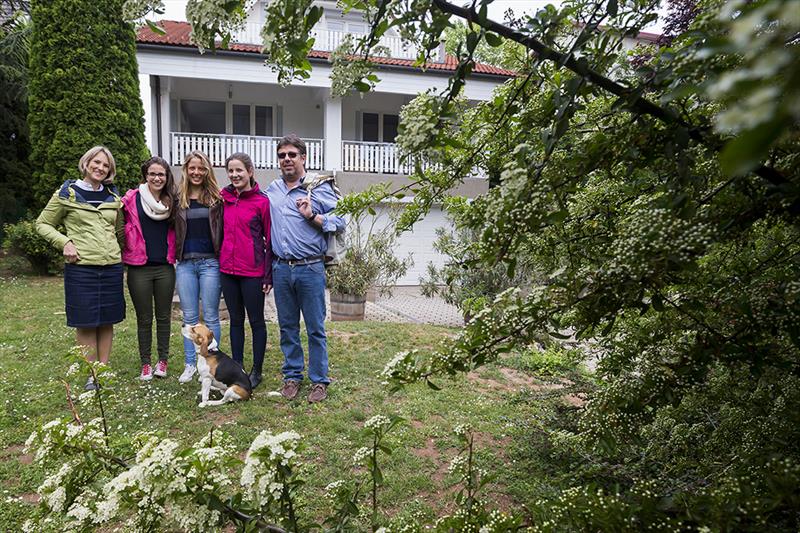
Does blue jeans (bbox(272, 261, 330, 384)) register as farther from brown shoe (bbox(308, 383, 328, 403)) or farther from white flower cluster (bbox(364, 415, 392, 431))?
white flower cluster (bbox(364, 415, 392, 431))

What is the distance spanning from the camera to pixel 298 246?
418 centimetres

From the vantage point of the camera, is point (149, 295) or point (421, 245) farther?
point (421, 245)

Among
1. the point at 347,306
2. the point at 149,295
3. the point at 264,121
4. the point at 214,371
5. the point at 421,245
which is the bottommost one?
the point at 214,371

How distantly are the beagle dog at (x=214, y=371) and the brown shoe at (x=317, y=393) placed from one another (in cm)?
57

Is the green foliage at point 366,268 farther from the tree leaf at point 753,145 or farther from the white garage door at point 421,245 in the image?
the tree leaf at point 753,145

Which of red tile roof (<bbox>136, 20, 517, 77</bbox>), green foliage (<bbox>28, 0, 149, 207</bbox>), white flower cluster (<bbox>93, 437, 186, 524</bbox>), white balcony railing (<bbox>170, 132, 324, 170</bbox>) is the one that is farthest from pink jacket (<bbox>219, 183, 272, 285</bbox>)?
white balcony railing (<bbox>170, 132, 324, 170</bbox>)

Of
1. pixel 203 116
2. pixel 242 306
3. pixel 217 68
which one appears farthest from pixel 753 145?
pixel 203 116

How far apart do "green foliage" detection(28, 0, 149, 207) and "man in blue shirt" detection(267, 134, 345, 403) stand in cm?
818

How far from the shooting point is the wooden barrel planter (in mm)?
8656

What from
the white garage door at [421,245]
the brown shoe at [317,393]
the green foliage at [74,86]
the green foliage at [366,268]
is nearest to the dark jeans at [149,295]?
the brown shoe at [317,393]

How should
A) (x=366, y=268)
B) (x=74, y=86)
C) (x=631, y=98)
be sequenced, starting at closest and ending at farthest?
1. (x=631, y=98)
2. (x=366, y=268)
3. (x=74, y=86)

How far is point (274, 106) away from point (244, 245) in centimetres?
1283

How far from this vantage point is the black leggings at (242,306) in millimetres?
4512

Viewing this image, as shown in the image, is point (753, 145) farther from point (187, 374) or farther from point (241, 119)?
point (241, 119)
